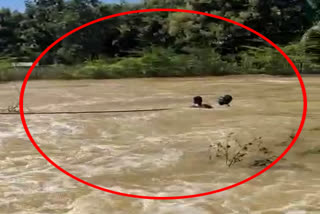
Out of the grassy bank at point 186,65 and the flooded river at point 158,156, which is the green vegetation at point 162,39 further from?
the flooded river at point 158,156

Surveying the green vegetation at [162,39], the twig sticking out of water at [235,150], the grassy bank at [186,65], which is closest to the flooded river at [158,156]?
the twig sticking out of water at [235,150]

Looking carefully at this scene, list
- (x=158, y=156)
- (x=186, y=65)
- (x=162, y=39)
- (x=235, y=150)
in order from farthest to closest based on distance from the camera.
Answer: (x=162, y=39)
(x=186, y=65)
(x=235, y=150)
(x=158, y=156)

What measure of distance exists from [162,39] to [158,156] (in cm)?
1187

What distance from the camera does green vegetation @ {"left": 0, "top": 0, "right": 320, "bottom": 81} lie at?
15406 mm

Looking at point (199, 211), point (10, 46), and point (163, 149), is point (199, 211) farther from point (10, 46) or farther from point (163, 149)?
point (10, 46)

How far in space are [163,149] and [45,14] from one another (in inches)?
485

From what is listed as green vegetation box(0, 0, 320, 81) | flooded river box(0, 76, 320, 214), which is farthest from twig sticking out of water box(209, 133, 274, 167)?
green vegetation box(0, 0, 320, 81)

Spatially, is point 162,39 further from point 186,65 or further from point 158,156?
point 158,156

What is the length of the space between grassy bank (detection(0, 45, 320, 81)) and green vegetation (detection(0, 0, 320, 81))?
0.09 ft

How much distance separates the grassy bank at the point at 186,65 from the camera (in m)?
15.0

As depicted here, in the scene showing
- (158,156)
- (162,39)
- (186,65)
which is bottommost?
(158,156)

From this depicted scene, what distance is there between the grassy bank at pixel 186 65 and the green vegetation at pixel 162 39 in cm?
3

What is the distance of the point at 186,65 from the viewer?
15.5 metres

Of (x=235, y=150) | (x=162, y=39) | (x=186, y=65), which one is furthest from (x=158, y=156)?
(x=162, y=39)
